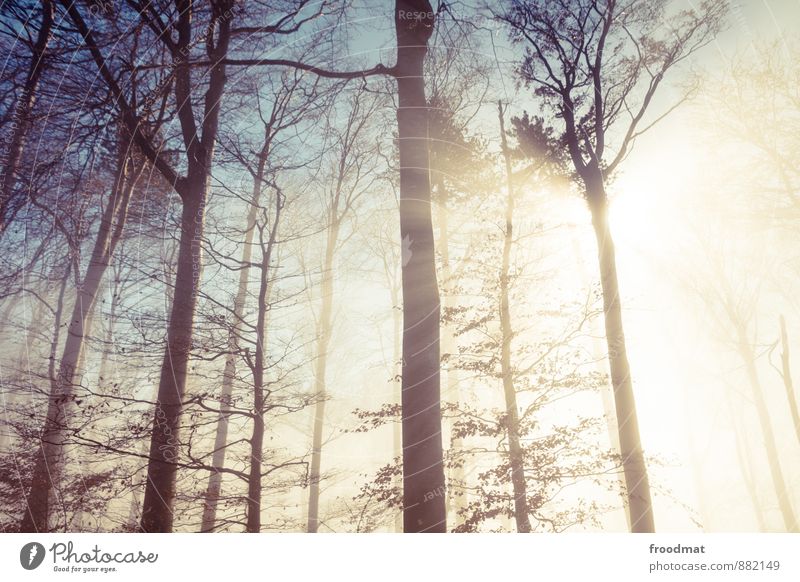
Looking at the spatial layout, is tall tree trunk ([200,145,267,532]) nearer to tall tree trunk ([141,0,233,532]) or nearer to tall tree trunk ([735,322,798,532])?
tall tree trunk ([141,0,233,532])

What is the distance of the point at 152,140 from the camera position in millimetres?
5191

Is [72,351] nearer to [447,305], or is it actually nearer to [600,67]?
[447,305]

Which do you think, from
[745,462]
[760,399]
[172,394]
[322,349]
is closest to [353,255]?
[322,349]

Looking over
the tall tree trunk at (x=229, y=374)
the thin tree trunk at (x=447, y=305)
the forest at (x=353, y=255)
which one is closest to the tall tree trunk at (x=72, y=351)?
the forest at (x=353, y=255)

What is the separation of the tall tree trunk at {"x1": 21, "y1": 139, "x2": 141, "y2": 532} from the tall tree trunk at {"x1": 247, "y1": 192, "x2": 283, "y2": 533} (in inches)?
75.3

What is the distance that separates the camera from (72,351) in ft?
18.4

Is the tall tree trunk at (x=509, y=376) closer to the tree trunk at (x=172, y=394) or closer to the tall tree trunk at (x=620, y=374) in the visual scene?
the tall tree trunk at (x=620, y=374)

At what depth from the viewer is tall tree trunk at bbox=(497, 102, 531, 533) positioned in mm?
5430

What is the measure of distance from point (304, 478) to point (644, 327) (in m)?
6.27

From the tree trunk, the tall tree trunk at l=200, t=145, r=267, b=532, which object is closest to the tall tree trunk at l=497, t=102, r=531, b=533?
the tall tree trunk at l=200, t=145, r=267, b=532

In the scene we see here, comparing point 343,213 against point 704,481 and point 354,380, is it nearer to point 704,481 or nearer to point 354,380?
point 354,380

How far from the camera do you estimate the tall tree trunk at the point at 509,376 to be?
214 inches

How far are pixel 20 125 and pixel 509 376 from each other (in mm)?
7670

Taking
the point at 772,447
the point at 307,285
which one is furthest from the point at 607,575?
the point at 772,447
